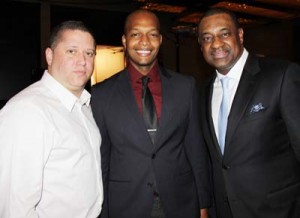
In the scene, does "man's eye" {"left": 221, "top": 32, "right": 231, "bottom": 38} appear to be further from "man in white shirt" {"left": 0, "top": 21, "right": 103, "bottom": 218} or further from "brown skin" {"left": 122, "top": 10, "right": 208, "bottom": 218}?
"man in white shirt" {"left": 0, "top": 21, "right": 103, "bottom": 218}

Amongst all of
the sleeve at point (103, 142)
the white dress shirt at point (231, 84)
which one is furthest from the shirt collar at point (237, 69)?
the sleeve at point (103, 142)

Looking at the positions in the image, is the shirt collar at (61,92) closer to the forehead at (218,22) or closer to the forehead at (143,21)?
the forehead at (143,21)

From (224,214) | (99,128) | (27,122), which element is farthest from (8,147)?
(224,214)

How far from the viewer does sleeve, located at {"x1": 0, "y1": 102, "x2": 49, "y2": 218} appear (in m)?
1.51

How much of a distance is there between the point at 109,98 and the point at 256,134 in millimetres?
993

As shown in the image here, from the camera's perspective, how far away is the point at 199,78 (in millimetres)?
10688

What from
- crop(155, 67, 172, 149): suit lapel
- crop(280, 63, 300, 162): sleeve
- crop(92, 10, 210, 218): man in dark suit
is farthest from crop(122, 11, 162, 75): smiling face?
crop(280, 63, 300, 162): sleeve

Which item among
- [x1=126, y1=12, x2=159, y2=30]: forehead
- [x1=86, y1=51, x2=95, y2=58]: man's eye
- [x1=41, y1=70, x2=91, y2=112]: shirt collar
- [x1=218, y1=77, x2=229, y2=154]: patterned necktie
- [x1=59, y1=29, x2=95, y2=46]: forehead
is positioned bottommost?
[x1=218, y1=77, x2=229, y2=154]: patterned necktie

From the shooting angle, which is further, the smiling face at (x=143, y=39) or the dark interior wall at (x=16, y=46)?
the dark interior wall at (x=16, y=46)

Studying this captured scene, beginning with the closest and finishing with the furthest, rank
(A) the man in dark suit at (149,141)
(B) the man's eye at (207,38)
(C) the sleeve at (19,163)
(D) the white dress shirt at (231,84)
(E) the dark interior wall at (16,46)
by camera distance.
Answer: (C) the sleeve at (19,163) → (A) the man in dark suit at (149,141) → (D) the white dress shirt at (231,84) → (B) the man's eye at (207,38) → (E) the dark interior wall at (16,46)

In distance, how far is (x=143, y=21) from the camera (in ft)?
7.29

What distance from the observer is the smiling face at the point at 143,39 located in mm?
2207

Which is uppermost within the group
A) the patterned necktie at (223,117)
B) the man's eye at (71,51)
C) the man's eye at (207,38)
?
the man's eye at (207,38)

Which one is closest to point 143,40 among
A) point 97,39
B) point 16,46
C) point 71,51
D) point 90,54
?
point 90,54
